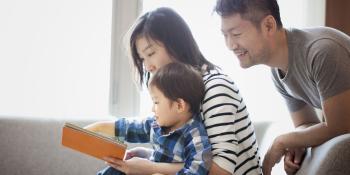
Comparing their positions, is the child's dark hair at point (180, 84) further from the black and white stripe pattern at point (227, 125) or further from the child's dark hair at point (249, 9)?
the child's dark hair at point (249, 9)

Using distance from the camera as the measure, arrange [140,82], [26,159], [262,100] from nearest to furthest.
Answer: [140,82]
[26,159]
[262,100]

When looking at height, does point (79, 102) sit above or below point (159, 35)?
below

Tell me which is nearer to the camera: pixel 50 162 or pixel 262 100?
pixel 50 162

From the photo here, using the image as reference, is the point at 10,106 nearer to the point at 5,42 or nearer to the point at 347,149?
the point at 5,42

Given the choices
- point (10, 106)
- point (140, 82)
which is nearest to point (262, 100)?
point (140, 82)

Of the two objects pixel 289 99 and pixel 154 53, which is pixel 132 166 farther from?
pixel 289 99

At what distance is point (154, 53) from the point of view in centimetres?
142

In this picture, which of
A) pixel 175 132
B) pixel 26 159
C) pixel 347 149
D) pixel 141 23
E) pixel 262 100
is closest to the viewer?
pixel 347 149

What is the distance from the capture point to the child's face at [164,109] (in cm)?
132

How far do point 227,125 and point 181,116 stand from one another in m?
0.15

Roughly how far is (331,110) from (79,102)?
4.43ft

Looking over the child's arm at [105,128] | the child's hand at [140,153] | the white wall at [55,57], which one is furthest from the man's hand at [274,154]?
the white wall at [55,57]

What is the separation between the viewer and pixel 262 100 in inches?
94.3

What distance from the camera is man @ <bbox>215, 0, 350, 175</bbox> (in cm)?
134
